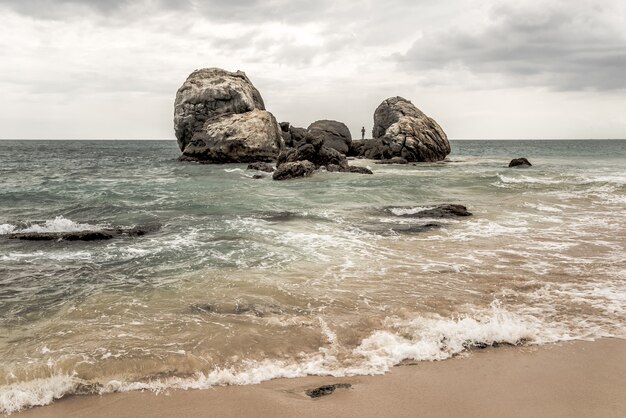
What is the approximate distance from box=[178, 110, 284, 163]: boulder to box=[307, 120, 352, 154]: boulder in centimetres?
542

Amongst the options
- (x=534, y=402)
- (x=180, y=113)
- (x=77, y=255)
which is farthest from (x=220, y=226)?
(x=180, y=113)

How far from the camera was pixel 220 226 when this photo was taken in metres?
13.4

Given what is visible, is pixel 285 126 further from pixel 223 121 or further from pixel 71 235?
pixel 71 235

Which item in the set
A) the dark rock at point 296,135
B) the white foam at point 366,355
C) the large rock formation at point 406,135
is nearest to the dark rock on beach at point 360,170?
the large rock formation at point 406,135

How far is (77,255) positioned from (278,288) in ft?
16.5

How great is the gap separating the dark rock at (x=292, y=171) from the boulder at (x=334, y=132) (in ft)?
53.8

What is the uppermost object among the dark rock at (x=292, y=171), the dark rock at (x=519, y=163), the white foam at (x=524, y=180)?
the dark rock at (x=519, y=163)

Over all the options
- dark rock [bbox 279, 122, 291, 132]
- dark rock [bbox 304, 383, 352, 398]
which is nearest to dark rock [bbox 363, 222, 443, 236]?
dark rock [bbox 304, 383, 352, 398]

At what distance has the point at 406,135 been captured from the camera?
1651 inches

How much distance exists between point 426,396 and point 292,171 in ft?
81.2

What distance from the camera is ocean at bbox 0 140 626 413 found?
514 cm

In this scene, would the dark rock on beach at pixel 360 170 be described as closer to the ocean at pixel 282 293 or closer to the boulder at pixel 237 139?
the boulder at pixel 237 139

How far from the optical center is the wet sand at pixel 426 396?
13.5 ft

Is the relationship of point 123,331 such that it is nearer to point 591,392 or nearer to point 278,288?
point 278,288
